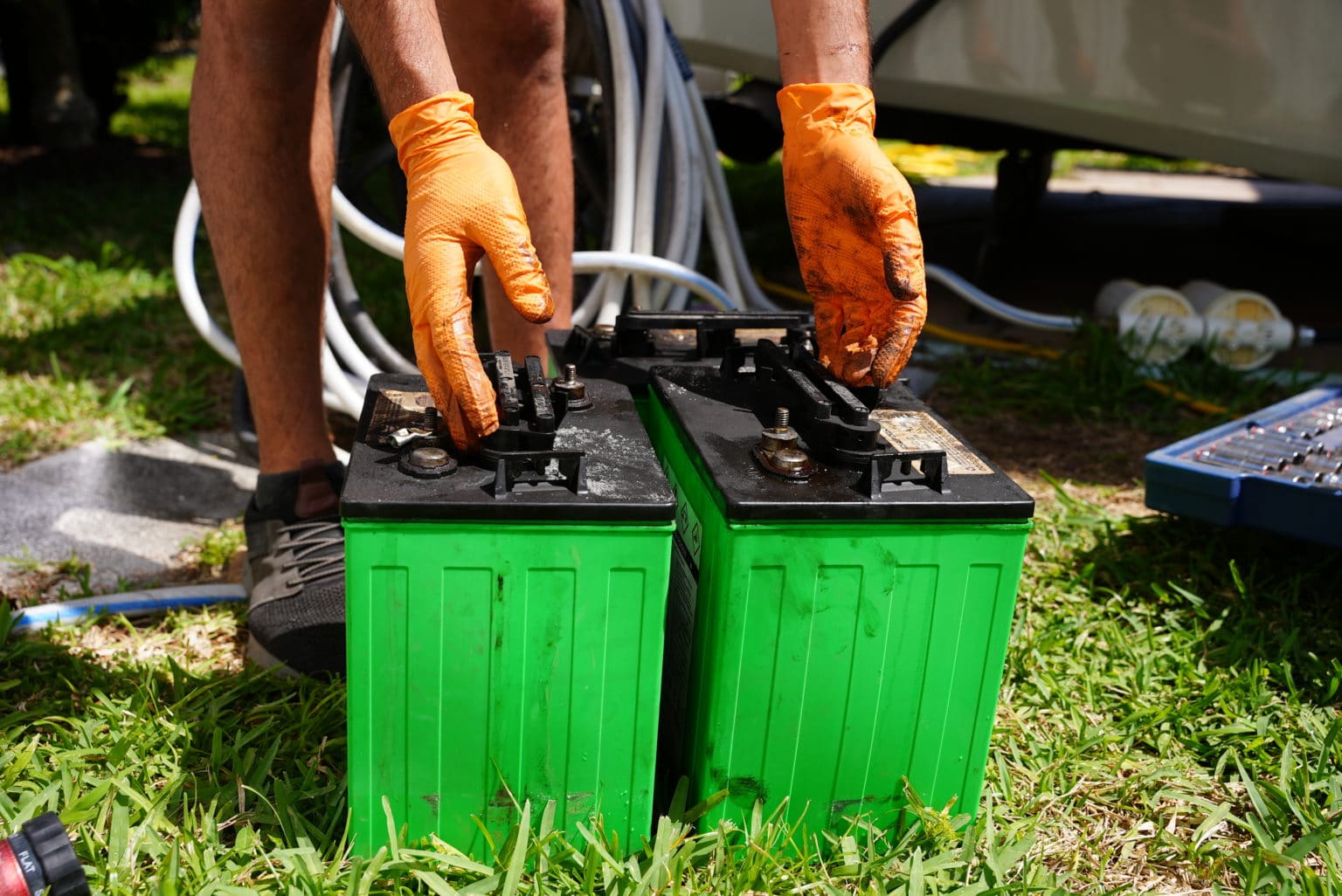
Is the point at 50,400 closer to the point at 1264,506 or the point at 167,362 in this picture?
the point at 167,362

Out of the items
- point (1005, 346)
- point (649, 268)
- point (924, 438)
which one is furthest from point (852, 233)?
point (1005, 346)

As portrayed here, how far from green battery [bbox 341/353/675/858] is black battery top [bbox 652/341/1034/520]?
0.26 ft

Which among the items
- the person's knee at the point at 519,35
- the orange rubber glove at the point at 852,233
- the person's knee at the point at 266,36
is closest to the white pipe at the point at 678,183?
the person's knee at the point at 519,35

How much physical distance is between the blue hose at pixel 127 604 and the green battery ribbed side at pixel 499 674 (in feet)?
2.27

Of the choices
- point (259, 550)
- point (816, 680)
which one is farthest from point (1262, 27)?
point (259, 550)

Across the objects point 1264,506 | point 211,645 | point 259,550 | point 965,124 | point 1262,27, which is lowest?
point 211,645

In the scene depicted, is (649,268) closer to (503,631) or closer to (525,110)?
(525,110)

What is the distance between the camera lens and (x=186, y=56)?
409 inches

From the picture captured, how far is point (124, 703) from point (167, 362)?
1.46 meters

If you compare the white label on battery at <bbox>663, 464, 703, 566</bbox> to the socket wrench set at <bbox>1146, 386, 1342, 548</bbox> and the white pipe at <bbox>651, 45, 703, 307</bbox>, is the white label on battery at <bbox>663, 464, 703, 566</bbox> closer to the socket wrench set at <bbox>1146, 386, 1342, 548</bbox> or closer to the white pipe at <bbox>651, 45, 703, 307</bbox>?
the socket wrench set at <bbox>1146, 386, 1342, 548</bbox>

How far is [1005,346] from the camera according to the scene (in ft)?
9.90

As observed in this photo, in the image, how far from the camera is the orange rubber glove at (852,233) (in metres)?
1.22

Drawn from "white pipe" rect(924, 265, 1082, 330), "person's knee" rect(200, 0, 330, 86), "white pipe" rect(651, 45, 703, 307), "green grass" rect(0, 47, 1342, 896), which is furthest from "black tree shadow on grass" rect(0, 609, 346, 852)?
"white pipe" rect(924, 265, 1082, 330)

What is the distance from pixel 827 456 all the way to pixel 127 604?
1067 millimetres
